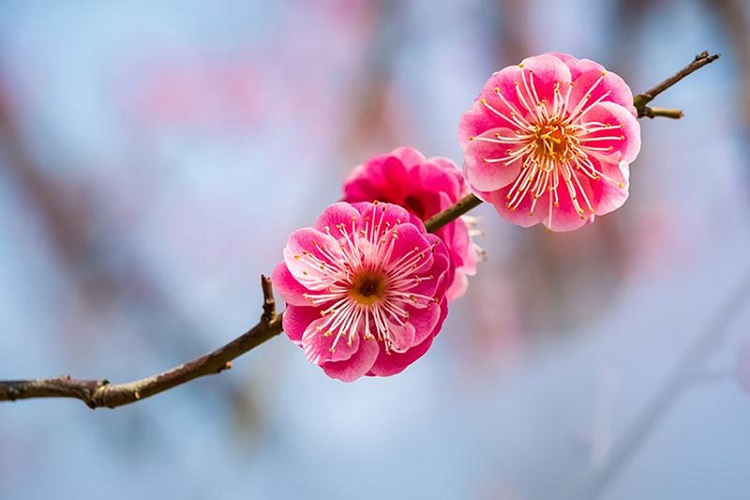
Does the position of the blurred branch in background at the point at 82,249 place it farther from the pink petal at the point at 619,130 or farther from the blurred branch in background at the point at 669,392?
the pink petal at the point at 619,130

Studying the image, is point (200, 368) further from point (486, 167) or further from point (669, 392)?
point (669, 392)

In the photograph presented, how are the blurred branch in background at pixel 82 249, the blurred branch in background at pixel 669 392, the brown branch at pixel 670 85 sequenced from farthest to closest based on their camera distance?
the blurred branch in background at pixel 82 249 < the blurred branch in background at pixel 669 392 < the brown branch at pixel 670 85

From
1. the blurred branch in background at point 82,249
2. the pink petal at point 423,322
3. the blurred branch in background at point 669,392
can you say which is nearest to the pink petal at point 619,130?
the pink petal at point 423,322

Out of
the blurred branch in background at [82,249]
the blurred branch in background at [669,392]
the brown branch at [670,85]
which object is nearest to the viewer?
the brown branch at [670,85]

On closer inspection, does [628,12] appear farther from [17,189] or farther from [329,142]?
[17,189]

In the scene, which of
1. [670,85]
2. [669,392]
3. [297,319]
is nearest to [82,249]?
[669,392]

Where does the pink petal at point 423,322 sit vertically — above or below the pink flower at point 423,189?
below

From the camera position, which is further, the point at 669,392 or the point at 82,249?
the point at 82,249

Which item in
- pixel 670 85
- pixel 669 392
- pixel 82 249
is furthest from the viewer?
pixel 82 249
